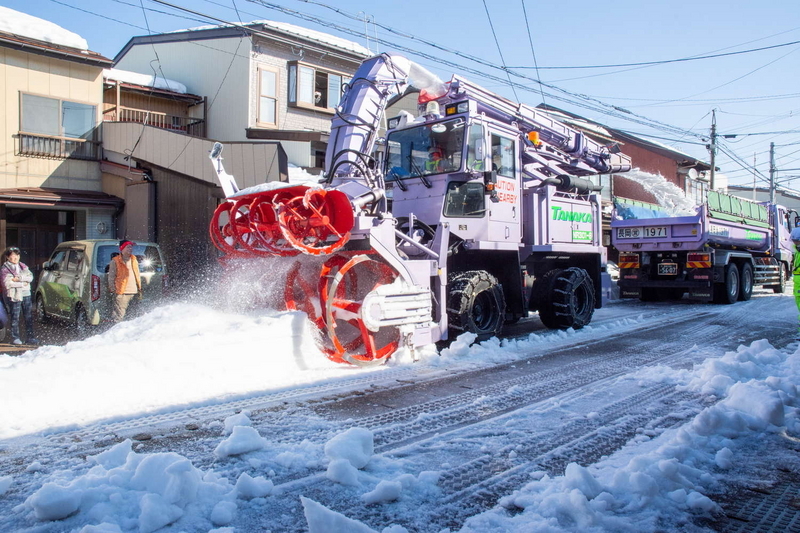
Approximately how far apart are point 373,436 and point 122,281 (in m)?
5.93

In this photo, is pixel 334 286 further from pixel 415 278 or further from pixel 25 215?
pixel 25 215

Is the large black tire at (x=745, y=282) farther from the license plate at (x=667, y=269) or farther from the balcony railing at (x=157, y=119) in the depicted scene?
the balcony railing at (x=157, y=119)

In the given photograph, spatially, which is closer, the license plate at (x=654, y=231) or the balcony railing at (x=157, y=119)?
the license plate at (x=654, y=231)

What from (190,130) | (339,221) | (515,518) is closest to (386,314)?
(339,221)

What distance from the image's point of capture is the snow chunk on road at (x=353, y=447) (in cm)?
363

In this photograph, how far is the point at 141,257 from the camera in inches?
400

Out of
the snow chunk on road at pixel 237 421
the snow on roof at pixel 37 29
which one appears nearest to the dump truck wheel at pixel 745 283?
the snow chunk on road at pixel 237 421

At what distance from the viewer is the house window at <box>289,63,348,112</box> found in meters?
19.3

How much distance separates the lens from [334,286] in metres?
6.33

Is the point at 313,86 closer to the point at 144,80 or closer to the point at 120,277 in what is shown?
the point at 144,80

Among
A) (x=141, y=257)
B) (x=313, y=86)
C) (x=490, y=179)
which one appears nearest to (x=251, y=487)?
(x=490, y=179)

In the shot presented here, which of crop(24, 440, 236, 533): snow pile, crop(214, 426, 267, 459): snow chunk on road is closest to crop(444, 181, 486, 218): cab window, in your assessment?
crop(214, 426, 267, 459): snow chunk on road

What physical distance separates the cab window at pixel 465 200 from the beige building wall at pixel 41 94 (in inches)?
511

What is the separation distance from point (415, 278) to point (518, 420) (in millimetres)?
2619
